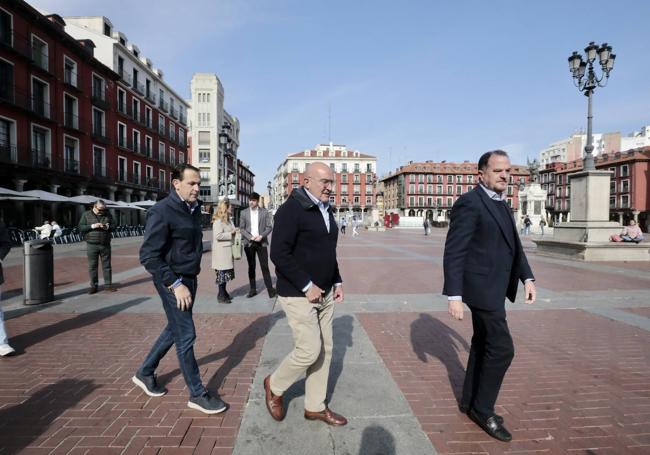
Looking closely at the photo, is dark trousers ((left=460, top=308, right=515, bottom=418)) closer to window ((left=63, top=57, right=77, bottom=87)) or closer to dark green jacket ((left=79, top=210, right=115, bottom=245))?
dark green jacket ((left=79, top=210, right=115, bottom=245))

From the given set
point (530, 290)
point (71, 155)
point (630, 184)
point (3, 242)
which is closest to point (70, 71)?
point (71, 155)

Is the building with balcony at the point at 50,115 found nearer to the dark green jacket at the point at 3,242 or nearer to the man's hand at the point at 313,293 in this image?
the dark green jacket at the point at 3,242

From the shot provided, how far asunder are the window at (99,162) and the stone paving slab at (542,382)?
29797 millimetres

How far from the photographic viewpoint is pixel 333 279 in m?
2.65

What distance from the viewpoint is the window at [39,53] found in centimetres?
2205

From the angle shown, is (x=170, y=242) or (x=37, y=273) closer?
(x=170, y=242)

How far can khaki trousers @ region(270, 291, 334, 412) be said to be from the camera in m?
2.41

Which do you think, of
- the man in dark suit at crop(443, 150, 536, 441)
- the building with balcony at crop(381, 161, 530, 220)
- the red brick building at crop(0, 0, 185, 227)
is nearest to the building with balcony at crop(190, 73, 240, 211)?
the red brick building at crop(0, 0, 185, 227)

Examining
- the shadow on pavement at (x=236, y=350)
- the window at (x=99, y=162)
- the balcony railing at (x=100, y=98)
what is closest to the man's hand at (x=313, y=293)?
the shadow on pavement at (x=236, y=350)

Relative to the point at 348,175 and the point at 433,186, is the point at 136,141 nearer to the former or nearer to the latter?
the point at 348,175

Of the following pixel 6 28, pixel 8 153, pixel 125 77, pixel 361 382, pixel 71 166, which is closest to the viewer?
pixel 361 382

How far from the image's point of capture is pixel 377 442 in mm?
2318

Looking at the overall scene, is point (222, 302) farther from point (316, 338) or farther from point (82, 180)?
point (82, 180)

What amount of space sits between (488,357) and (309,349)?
1.21 m
